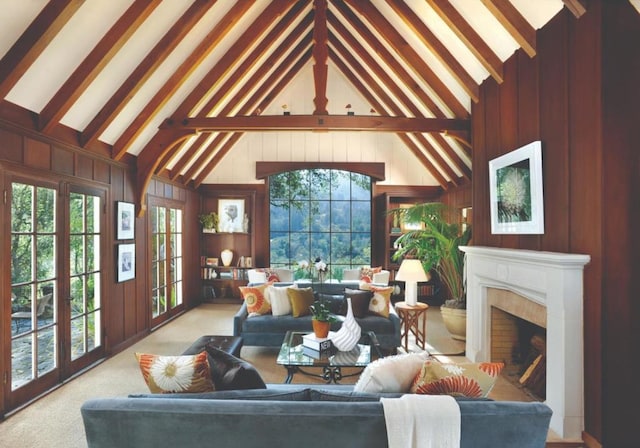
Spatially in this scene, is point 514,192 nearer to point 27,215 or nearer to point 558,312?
point 558,312

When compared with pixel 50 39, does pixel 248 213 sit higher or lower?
lower

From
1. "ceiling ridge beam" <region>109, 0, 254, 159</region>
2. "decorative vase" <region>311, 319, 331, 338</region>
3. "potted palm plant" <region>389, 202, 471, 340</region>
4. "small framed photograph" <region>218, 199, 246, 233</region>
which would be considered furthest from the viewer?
"small framed photograph" <region>218, 199, 246, 233</region>

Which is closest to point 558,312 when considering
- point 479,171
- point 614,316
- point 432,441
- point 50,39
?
point 614,316

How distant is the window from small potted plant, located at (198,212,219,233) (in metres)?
1.20

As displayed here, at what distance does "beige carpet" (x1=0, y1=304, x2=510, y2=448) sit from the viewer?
2.65 metres

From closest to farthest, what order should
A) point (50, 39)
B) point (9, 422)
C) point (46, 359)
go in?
point (50, 39) < point (9, 422) < point (46, 359)

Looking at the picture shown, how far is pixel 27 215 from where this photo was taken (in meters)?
3.19

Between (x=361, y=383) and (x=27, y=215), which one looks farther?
(x=27, y=215)

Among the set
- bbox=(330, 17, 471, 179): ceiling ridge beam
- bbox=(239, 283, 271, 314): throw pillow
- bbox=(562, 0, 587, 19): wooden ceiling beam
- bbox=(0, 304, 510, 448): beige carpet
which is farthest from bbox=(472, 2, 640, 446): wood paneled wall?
bbox=(239, 283, 271, 314): throw pillow

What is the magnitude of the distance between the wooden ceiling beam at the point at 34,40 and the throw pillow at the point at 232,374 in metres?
2.54

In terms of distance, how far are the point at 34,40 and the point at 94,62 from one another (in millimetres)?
587

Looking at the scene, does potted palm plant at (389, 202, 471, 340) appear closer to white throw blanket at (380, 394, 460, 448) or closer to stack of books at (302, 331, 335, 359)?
stack of books at (302, 331, 335, 359)

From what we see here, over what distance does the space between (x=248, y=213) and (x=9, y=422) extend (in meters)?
5.36

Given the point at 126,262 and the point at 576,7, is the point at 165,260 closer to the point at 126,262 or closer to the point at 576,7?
the point at 126,262
